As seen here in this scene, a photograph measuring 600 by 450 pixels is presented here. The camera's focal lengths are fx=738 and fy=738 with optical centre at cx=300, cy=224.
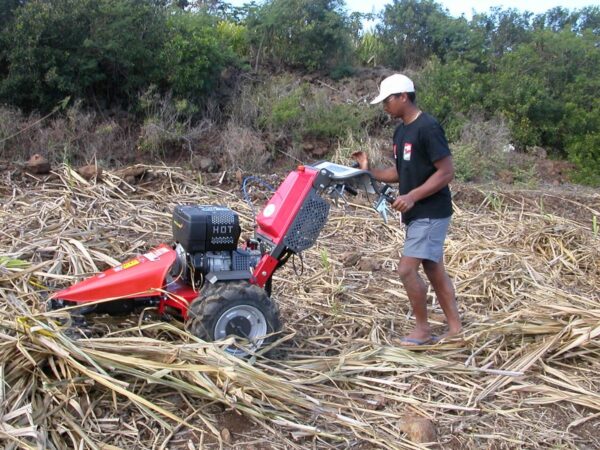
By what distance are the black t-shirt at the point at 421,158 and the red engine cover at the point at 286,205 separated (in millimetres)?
639

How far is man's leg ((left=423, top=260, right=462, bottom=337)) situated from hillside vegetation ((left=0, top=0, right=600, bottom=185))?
18.8 ft

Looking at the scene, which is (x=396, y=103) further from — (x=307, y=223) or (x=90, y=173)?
(x=90, y=173)

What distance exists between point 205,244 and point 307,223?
66 cm

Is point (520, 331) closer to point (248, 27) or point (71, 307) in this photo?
point (71, 307)

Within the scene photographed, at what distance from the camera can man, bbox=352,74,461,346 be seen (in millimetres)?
4727

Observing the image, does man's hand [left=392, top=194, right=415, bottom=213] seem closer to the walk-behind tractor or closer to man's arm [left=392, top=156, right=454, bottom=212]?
man's arm [left=392, top=156, right=454, bottom=212]

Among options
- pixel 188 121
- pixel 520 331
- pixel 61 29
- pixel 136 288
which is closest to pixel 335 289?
pixel 520 331

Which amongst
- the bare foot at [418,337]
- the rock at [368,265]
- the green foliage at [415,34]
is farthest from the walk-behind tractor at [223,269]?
the green foliage at [415,34]

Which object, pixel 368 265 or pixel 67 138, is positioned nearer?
pixel 368 265

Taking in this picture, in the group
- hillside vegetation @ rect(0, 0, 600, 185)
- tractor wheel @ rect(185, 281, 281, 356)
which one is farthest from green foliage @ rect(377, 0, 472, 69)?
tractor wheel @ rect(185, 281, 281, 356)

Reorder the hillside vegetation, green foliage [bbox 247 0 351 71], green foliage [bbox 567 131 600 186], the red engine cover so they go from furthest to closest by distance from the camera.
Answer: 1. green foliage [bbox 247 0 351 71]
2. green foliage [bbox 567 131 600 186]
3. the hillside vegetation
4. the red engine cover

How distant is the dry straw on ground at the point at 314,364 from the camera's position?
3709 mm

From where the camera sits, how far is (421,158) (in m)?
4.81

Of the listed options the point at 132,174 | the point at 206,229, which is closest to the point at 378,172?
the point at 206,229
